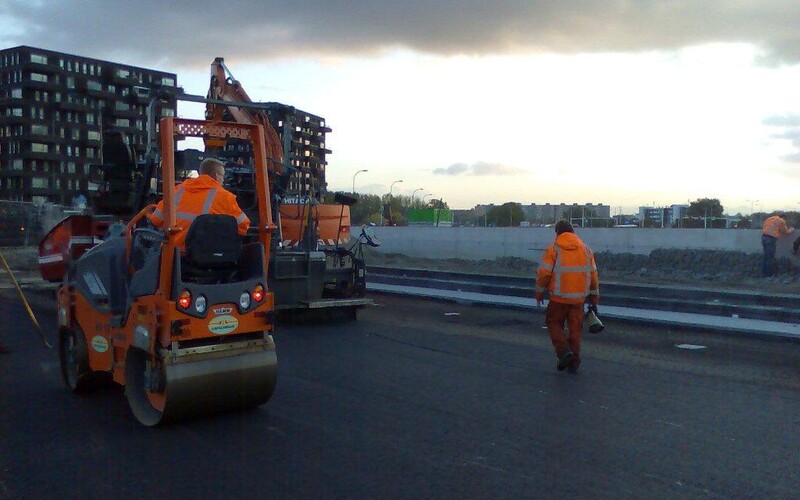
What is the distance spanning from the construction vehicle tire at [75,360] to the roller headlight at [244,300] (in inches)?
74.5

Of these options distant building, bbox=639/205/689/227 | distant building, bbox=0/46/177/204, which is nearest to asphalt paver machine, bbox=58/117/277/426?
distant building, bbox=639/205/689/227

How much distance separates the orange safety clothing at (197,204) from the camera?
6348mm

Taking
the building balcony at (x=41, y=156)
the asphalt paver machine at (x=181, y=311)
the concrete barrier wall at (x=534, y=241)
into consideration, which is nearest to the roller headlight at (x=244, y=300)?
the asphalt paver machine at (x=181, y=311)

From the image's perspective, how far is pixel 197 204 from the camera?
21.0 feet

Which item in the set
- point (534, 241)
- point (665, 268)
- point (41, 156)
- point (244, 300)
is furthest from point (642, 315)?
point (41, 156)

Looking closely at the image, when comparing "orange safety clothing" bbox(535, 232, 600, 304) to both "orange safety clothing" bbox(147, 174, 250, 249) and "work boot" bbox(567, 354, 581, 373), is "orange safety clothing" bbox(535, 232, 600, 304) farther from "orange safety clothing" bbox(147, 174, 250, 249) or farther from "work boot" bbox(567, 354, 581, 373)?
"orange safety clothing" bbox(147, 174, 250, 249)

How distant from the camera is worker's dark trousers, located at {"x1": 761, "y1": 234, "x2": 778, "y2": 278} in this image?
834 inches

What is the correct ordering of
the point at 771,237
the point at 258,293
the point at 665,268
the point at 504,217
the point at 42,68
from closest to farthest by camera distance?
the point at 258,293
the point at 771,237
the point at 665,268
the point at 504,217
the point at 42,68

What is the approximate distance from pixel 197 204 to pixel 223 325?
3.39ft

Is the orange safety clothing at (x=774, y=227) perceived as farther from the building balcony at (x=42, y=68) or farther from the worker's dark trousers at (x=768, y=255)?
the building balcony at (x=42, y=68)

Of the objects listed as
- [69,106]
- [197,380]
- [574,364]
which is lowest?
[574,364]

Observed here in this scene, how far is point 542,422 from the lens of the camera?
6.68 meters

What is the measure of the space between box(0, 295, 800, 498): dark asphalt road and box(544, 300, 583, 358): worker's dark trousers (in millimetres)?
351

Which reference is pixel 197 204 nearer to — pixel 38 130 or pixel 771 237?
pixel 771 237
